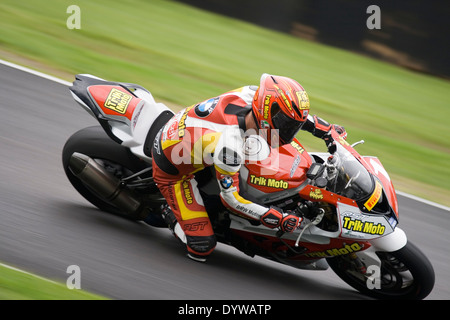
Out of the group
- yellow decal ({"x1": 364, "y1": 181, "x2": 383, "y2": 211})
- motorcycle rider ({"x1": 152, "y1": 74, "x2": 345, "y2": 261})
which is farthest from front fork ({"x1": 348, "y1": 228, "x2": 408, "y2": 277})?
motorcycle rider ({"x1": 152, "y1": 74, "x2": 345, "y2": 261})

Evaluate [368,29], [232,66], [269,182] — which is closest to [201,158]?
[269,182]

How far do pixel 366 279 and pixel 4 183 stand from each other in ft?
11.4

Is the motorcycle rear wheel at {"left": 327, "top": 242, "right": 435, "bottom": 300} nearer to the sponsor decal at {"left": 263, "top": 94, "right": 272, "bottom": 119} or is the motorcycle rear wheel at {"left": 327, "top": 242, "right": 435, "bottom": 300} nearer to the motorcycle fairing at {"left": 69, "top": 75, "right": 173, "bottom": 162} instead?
the sponsor decal at {"left": 263, "top": 94, "right": 272, "bottom": 119}

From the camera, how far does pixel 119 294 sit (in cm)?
450

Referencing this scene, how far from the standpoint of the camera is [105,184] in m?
5.44

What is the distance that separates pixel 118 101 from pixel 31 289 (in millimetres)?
1923

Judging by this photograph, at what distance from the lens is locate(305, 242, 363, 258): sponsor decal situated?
4.68m

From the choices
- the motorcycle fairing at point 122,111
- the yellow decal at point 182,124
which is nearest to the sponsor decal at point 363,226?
the yellow decal at point 182,124

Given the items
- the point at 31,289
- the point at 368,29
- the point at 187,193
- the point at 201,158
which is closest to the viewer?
the point at 31,289

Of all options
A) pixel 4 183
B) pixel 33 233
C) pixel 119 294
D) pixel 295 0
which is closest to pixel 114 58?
pixel 295 0

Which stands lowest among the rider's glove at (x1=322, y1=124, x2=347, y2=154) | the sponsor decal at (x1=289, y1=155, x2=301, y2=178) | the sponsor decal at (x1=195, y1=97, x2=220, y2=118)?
the sponsor decal at (x1=289, y1=155, x2=301, y2=178)

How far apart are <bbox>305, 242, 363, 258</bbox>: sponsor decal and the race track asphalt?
1.15ft

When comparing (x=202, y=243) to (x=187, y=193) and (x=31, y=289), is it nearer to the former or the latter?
(x=187, y=193)

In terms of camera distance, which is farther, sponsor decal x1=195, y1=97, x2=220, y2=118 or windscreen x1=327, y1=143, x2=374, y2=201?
sponsor decal x1=195, y1=97, x2=220, y2=118
